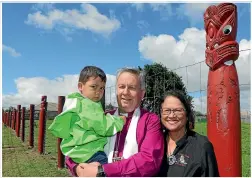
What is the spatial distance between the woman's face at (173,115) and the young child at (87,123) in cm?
27

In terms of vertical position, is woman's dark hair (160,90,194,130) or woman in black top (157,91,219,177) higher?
woman's dark hair (160,90,194,130)

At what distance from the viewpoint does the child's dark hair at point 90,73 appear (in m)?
2.05

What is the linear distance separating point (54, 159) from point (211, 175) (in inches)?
213

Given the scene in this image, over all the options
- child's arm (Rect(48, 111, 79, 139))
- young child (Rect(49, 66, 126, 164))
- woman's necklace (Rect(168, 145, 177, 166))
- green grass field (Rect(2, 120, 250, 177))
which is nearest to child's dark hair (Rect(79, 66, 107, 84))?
young child (Rect(49, 66, 126, 164))

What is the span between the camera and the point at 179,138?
2.06m

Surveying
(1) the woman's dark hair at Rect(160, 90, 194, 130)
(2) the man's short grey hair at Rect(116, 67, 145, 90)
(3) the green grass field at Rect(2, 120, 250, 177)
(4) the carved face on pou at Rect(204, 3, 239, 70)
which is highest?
(4) the carved face on pou at Rect(204, 3, 239, 70)

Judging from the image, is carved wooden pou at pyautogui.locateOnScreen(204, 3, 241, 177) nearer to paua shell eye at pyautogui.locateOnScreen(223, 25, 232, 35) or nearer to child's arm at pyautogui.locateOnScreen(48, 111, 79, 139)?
paua shell eye at pyautogui.locateOnScreen(223, 25, 232, 35)

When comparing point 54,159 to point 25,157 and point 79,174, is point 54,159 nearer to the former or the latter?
point 25,157

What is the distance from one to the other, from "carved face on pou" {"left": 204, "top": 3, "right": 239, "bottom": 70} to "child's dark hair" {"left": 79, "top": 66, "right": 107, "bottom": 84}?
113 centimetres

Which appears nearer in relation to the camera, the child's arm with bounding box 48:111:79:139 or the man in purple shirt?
the man in purple shirt

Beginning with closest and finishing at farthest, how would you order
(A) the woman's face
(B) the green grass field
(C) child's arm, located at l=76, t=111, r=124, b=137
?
(C) child's arm, located at l=76, t=111, r=124, b=137 → (A) the woman's face → (B) the green grass field

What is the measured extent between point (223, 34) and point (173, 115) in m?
1.09

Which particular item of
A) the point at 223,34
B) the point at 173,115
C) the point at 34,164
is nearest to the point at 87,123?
the point at 173,115

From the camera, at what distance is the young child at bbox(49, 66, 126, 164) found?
6.23ft
